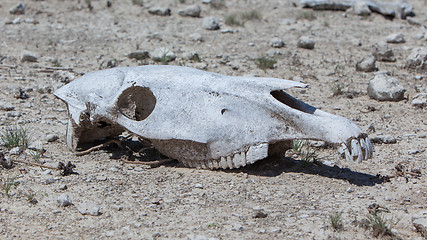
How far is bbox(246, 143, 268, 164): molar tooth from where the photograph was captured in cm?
484

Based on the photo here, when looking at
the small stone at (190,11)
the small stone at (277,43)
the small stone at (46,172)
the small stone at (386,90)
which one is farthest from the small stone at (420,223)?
the small stone at (190,11)

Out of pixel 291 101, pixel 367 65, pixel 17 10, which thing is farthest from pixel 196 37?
pixel 291 101

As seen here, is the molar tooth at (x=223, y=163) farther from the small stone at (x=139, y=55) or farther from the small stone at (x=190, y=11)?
the small stone at (x=190, y=11)

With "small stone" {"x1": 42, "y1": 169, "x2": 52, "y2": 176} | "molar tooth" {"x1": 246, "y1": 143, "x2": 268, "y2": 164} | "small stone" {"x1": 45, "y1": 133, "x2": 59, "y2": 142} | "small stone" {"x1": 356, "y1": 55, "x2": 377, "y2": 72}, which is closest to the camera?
"molar tooth" {"x1": 246, "y1": 143, "x2": 268, "y2": 164}

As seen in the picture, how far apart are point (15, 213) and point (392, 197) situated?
10.2 feet

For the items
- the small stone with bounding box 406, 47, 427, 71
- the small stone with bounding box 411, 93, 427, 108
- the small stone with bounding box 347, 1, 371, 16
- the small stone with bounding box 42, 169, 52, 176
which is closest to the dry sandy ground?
the small stone with bounding box 42, 169, 52, 176

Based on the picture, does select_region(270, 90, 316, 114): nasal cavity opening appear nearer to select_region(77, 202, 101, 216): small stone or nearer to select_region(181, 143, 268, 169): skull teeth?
select_region(181, 143, 268, 169): skull teeth

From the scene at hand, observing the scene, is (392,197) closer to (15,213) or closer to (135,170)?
(135,170)

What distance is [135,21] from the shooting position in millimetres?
10977

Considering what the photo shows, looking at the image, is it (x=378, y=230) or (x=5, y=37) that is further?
(x=5, y=37)

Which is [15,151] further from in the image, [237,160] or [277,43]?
[277,43]

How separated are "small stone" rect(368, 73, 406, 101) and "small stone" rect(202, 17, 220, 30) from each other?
3.83 metres

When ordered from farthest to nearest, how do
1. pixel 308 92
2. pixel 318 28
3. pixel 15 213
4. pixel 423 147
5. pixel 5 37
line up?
pixel 318 28
pixel 5 37
pixel 308 92
pixel 423 147
pixel 15 213

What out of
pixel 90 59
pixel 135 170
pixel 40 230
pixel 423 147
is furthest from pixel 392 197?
pixel 90 59
